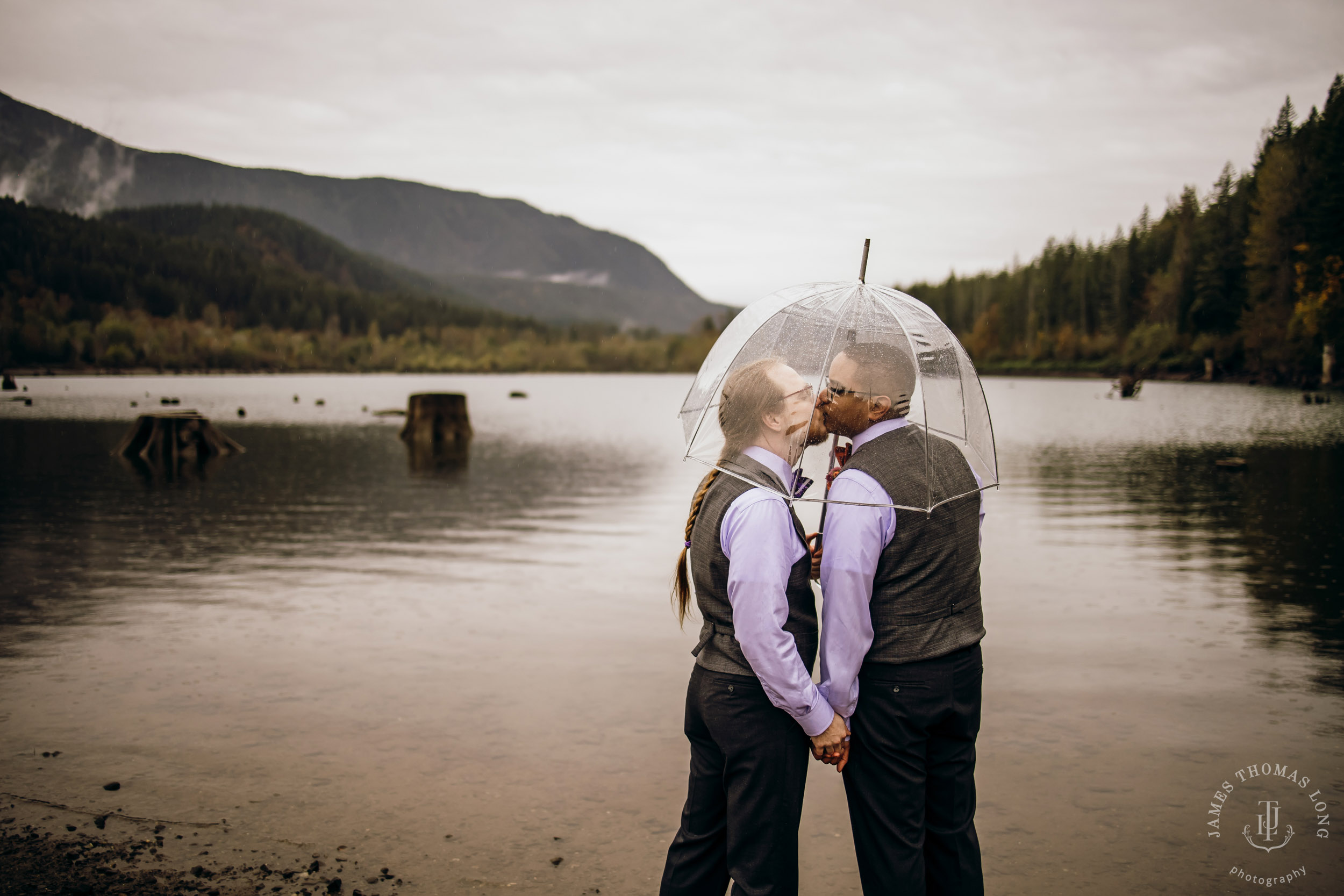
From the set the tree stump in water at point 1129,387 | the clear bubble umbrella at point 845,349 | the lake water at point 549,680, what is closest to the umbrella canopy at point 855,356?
the clear bubble umbrella at point 845,349

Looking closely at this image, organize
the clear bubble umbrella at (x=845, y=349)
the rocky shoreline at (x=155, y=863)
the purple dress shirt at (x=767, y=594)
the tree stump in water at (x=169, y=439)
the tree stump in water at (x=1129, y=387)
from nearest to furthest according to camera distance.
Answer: the purple dress shirt at (x=767, y=594) < the clear bubble umbrella at (x=845, y=349) < the rocky shoreline at (x=155, y=863) < the tree stump in water at (x=169, y=439) < the tree stump in water at (x=1129, y=387)

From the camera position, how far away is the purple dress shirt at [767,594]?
2.96m

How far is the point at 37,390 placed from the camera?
267ft

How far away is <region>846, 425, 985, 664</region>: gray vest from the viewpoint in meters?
3.16

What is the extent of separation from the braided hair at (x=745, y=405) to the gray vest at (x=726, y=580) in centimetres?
4

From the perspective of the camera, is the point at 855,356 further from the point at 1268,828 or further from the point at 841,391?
the point at 1268,828

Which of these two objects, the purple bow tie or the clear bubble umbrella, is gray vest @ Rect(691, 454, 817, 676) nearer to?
the purple bow tie

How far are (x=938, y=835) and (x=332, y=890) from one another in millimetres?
2464

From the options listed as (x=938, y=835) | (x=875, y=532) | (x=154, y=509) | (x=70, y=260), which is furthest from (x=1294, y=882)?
(x=70, y=260)

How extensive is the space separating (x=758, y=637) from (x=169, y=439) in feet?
83.5

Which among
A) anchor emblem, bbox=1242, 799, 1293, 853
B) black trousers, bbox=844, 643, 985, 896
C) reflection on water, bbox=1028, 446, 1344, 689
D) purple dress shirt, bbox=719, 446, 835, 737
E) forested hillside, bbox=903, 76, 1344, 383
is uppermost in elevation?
forested hillside, bbox=903, 76, 1344, 383

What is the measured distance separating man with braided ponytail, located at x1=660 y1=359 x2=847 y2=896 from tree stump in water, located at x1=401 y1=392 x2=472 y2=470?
2710cm
